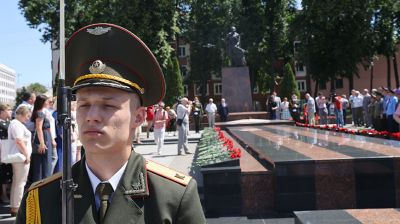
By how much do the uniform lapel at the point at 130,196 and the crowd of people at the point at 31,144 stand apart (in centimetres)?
534

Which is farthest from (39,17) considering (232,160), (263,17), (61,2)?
(61,2)

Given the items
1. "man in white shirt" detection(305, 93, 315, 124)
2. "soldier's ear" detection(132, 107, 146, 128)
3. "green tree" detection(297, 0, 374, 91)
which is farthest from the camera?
"green tree" detection(297, 0, 374, 91)

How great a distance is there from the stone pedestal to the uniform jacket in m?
22.0

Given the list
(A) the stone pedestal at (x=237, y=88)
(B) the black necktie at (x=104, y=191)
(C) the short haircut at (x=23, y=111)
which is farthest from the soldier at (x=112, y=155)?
(A) the stone pedestal at (x=237, y=88)

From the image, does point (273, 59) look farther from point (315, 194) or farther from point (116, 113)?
point (116, 113)

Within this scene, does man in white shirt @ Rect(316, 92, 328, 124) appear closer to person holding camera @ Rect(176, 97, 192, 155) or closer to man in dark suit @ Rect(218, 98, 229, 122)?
man in dark suit @ Rect(218, 98, 229, 122)

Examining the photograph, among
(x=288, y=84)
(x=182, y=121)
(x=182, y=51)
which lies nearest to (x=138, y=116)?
(x=182, y=121)

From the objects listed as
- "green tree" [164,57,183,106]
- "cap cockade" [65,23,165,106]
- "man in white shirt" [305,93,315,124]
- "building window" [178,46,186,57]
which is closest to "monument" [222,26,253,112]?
"man in white shirt" [305,93,315,124]

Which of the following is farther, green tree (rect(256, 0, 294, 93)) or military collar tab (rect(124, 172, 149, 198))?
green tree (rect(256, 0, 294, 93))

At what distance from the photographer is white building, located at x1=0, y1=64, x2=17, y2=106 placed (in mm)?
153375

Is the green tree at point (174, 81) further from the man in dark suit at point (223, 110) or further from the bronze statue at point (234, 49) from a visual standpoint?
the bronze statue at point (234, 49)

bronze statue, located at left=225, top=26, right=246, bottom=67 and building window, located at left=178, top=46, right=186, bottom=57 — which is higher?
building window, located at left=178, top=46, right=186, bottom=57

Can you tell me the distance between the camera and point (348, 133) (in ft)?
41.7

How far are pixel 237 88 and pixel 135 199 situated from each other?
884 inches
